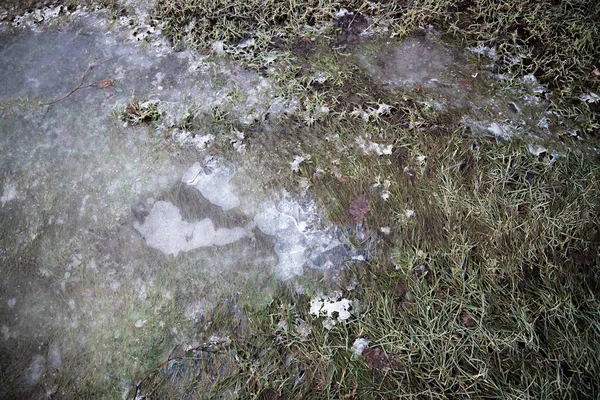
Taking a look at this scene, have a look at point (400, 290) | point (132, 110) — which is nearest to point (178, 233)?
point (132, 110)

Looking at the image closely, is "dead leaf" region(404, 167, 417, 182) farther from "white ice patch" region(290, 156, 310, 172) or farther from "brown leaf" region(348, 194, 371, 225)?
"white ice patch" region(290, 156, 310, 172)

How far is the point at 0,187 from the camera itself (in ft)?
7.85

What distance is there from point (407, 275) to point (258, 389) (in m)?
0.96

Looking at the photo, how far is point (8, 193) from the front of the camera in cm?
237

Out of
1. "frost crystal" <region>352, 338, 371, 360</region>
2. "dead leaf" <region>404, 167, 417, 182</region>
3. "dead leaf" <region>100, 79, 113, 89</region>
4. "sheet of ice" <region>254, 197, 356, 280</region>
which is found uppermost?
"dead leaf" <region>100, 79, 113, 89</region>

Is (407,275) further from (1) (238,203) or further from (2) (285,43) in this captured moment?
(2) (285,43)

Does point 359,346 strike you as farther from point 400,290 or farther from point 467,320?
point 467,320

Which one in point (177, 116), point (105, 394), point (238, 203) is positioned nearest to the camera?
point (105, 394)

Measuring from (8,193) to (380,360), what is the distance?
7.85ft

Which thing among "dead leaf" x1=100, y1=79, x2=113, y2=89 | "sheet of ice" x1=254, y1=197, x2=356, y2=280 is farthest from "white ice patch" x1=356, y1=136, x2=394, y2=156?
"dead leaf" x1=100, y1=79, x2=113, y2=89

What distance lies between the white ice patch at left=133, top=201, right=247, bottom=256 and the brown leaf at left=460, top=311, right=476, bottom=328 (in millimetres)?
1233

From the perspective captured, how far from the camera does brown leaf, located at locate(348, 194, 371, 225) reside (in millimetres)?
2199

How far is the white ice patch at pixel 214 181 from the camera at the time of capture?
230cm

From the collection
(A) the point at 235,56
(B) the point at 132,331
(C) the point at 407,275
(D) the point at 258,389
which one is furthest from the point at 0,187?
(C) the point at 407,275
